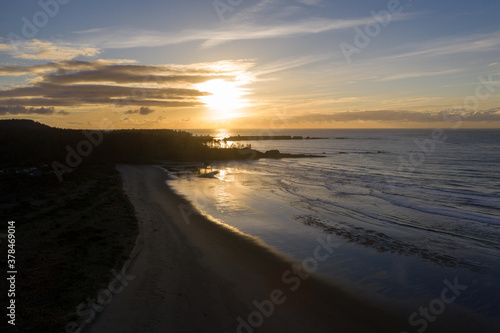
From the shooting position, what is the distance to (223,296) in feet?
27.9

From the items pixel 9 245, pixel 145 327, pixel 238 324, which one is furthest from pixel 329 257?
pixel 9 245

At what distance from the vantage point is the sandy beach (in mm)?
7188

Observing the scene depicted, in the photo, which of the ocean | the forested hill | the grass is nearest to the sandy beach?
the grass

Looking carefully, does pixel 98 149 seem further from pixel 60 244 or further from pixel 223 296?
pixel 223 296

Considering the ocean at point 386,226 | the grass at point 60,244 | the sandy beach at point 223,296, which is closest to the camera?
the grass at point 60,244

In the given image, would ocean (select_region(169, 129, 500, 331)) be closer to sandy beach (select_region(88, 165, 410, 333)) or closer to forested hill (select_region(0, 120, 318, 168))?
sandy beach (select_region(88, 165, 410, 333))

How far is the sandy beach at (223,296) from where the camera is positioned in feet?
23.6

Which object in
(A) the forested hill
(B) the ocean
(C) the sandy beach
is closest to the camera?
(C) the sandy beach

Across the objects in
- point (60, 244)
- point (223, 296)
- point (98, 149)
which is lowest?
point (223, 296)

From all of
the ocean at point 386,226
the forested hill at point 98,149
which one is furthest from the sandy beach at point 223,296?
the forested hill at point 98,149

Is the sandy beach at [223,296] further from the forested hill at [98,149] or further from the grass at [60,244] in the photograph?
the forested hill at [98,149]

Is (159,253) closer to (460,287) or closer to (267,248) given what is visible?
(267,248)

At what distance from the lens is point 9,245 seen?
33.4ft

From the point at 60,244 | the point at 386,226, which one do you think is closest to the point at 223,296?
the point at 60,244
